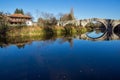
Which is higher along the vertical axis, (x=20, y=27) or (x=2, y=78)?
(x=20, y=27)

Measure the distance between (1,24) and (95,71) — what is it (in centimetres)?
3651

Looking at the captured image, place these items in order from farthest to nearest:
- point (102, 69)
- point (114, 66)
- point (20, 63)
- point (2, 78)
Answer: point (20, 63)
point (114, 66)
point (102, 69)
point (2, 78)

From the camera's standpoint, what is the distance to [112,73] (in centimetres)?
1301

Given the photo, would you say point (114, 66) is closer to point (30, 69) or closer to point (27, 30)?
point (30, 69)

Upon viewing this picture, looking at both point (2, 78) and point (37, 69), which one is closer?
point (2, 78)

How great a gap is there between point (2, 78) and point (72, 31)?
5280 cm

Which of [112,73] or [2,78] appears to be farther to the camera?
[112,73]

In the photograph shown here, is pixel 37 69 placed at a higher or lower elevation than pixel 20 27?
lower

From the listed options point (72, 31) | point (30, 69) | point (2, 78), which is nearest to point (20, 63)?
point (30, 69)

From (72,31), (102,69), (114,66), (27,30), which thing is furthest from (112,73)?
(72,31)

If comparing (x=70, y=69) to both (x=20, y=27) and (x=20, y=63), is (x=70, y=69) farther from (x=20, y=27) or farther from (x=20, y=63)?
(x=20, y=27)

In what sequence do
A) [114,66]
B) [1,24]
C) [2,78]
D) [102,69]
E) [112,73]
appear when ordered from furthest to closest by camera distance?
[1,24] → [114,66] → [102,69] → [112,73] → [2,78]

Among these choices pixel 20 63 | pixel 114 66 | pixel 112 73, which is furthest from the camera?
pixel 20 63

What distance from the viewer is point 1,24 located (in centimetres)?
4541
